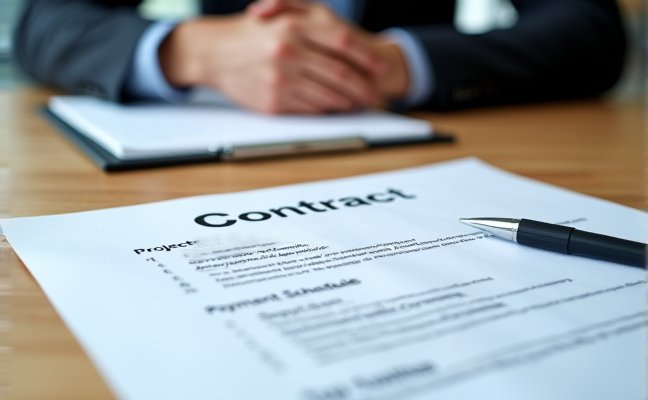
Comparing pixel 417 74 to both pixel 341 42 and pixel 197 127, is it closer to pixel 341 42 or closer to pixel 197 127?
pixel 341 42

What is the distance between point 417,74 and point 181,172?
44 cm

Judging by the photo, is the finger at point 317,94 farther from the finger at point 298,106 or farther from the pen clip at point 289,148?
the pen clip at point 289,148

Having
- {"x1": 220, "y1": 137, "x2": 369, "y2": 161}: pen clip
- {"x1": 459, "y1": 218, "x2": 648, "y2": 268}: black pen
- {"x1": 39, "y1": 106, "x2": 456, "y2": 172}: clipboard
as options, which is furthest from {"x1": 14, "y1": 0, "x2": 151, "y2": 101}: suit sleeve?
{"x1": 459, "y1": 218, "x2": 648, "y2": 268}: black pen

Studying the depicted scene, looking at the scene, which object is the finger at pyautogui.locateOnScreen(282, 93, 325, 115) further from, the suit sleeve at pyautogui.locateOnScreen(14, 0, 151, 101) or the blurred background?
the blurred background

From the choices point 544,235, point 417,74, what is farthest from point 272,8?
point 544,235

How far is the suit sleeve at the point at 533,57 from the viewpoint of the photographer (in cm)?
93

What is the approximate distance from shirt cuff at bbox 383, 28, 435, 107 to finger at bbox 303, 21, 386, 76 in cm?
9

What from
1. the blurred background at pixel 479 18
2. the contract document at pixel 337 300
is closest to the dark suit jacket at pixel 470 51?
the blurred background at pixel 479 18

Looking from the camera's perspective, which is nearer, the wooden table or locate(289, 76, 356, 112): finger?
the wooden table

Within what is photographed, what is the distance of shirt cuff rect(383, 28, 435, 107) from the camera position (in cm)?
92

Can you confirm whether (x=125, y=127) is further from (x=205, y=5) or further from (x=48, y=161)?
(x=205, y=5)

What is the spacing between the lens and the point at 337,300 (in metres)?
0.33

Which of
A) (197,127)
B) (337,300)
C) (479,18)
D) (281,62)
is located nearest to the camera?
(337,300)

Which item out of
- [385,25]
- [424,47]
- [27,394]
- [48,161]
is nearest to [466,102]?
[424,47]
